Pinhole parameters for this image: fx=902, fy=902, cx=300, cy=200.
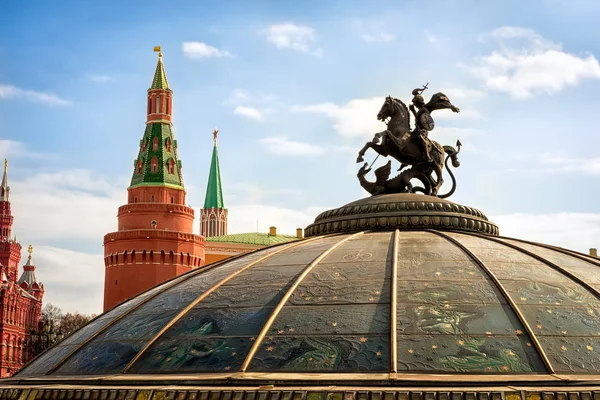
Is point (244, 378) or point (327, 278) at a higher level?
point (327, 278)

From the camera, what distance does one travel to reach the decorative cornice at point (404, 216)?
1200cm

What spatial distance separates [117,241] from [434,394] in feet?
210

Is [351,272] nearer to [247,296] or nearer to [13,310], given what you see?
[247,296]

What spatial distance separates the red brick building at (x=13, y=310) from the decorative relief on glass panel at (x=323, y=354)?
2655 inches

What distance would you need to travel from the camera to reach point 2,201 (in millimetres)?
105125

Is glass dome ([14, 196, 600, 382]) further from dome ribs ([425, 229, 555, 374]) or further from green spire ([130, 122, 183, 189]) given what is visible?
green spire ([130, 122, 183, 189])

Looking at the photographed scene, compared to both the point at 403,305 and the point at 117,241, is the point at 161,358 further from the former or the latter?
the point at 117,241

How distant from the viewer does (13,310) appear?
8125 cm

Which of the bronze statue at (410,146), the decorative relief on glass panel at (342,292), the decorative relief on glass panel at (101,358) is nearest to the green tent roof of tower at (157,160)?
the bronze statue at (410,146)

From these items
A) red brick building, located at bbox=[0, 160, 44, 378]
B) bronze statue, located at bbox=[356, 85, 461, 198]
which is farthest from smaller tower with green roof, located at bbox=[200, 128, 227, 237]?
bronze statue, located at bbox=[356, 85, 461, 198]

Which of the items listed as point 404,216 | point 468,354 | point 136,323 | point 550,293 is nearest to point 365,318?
point 468,354

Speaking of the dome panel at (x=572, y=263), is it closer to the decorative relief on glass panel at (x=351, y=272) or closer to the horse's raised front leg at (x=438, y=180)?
the horse's raised front leg at (x=438, y=180)

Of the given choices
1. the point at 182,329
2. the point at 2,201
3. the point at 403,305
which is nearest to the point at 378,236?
the point at 403,305

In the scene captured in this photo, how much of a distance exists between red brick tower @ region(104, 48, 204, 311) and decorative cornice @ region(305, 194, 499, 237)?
56.4 metres
